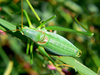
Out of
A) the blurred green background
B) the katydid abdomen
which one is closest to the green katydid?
the katydid abdomen

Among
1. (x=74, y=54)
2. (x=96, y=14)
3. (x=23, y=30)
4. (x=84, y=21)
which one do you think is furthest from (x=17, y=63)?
(x=96, y=14)

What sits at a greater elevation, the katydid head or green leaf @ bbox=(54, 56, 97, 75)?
the katydid head

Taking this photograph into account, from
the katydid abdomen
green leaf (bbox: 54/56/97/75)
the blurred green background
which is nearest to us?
green leaf (bbox: 54/56/97/75)

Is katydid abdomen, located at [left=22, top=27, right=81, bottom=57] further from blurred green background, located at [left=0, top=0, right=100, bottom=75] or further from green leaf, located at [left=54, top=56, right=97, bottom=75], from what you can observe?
blurred green background, located at [left=0, top=0, right=100, bottom=75]

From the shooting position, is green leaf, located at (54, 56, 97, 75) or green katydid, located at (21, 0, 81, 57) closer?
green leaf, located at (54, 56, 97, 75)

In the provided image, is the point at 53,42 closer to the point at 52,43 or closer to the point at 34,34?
the point at 52,43
